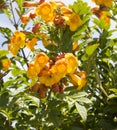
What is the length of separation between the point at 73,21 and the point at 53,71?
30 centimetres

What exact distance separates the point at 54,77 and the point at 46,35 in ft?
1.35

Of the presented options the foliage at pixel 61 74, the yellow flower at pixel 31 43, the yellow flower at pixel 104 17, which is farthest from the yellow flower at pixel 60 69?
the yellow flower at pixel 104 17

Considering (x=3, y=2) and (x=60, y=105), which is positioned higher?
(x=3, y=2)

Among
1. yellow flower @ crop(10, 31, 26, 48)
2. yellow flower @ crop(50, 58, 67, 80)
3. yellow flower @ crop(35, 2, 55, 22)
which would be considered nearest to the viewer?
yellow flower @ crop(50, 58, 67, 80)

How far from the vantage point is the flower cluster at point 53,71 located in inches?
60.2

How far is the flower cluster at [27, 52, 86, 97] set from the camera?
1.53 metres

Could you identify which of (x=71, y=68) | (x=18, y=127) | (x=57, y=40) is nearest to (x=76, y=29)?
(x=57, y=40)

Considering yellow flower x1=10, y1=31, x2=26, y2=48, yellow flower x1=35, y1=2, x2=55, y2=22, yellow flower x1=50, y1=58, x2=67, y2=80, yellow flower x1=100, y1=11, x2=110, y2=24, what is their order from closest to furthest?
yellow flower x1=50, y1=58, x2=67, y2=80 < yellow flower x1=35, y1=2, x2=55, y2=22 < yellow flower x1=10, y1=31, x2=26, y2=48 < yellow flower x1=100, y1=11, x2=110, y2=24

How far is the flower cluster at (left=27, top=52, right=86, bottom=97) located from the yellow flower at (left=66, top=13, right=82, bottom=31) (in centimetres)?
18

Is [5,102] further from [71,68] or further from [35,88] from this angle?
[71,68]

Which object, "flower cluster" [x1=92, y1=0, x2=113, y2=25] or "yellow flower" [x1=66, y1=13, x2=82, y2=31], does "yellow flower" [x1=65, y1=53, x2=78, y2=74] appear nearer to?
"yellow flower" [x1=66, y1=13, x2=82, y2=31]

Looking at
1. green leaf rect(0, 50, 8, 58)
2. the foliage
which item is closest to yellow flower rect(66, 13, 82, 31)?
the foliage

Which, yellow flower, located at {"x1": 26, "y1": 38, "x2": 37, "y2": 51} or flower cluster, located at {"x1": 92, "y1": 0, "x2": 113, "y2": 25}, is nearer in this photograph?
yellow flower, located at {"x1": 26, "y1": 38, "x2": 37, "y2": 51}

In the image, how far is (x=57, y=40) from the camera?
1794 millimetres
